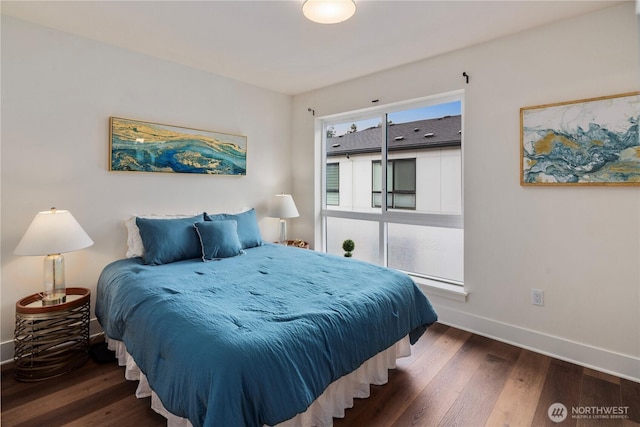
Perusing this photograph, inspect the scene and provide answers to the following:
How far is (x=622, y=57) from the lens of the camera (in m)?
2.15

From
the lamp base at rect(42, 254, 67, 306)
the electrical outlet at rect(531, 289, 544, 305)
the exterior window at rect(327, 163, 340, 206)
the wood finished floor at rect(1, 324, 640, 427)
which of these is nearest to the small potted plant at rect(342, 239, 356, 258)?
the exterior window at rect(327, 163, 340, 206)

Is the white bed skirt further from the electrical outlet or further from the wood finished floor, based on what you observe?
the electrical outlet

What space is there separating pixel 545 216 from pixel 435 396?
1.61 metres

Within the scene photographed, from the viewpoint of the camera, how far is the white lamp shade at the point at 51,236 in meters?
2.13

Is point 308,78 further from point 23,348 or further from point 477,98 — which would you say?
point 23,348

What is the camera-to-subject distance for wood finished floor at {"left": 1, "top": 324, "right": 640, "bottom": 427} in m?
1.76

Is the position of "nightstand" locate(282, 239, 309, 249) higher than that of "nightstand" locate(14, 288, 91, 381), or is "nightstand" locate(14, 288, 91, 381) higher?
"nightstand" locate(282, 239, 309, 249)

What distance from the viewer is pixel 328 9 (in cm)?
196

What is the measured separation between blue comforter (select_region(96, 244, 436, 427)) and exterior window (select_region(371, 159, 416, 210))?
1234 mm

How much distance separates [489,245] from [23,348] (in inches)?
143

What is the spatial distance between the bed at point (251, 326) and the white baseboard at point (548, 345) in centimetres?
85

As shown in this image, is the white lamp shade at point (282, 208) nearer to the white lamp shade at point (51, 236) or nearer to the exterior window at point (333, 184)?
the exterior window at point (333, 184)

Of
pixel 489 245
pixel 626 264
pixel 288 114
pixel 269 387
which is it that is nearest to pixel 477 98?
pixel 489 245

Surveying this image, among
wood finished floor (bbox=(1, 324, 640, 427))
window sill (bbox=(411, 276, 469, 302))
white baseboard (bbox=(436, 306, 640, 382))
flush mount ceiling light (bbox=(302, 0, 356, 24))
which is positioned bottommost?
wood finished floor (bbox=(1, 324, 640, 427))
